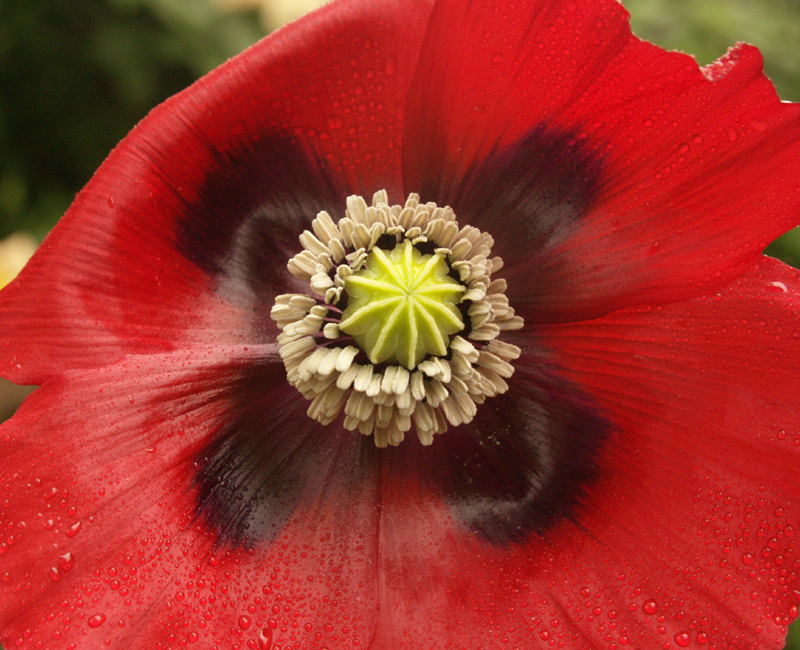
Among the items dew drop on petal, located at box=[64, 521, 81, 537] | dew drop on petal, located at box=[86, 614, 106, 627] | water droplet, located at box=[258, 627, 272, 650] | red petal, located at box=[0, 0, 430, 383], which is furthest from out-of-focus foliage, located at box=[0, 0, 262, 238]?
water droplet, located at box=[258, 627, 272, 650]

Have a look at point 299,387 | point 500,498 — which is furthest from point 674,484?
point 299,387

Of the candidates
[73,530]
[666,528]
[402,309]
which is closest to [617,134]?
[402,309]

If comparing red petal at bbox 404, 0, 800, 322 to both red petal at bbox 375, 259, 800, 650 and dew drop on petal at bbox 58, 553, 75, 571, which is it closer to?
red petal at bbox 375, 259, 800, 650

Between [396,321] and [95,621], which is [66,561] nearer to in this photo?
[95,621]

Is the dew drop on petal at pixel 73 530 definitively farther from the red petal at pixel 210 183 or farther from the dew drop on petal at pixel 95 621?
the red petal at pixel 210 183

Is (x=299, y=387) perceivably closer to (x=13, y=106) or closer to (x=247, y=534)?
(x=247, y=534)

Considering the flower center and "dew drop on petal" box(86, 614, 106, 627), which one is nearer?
"dew drop on petal" box(86, 614, 106, 627)

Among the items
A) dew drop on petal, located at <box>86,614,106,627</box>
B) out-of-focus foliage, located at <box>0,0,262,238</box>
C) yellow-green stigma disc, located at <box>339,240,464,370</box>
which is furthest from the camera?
out-of-focus foliage, located at <box>0,0,262,238</box>
